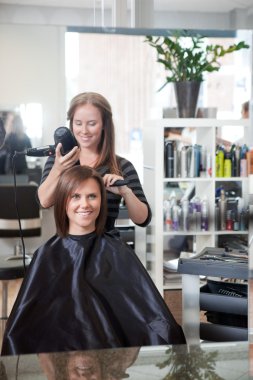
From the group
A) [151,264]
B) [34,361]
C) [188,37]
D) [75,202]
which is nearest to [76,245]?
[75,202]

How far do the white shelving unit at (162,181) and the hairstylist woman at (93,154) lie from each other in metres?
0.09

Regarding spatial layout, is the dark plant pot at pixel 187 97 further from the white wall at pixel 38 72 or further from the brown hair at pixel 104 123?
the white wall at pixel 38 72

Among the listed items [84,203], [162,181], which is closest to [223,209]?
[162,181]

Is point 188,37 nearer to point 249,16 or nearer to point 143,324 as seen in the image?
point 249,16

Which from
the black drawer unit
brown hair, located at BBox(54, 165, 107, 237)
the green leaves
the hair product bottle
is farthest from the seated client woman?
the green leaves

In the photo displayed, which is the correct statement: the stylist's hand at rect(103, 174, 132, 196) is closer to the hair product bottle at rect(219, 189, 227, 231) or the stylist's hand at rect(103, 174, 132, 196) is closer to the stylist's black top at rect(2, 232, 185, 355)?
the stylist's black top at rect(2, 232, 185, 355)

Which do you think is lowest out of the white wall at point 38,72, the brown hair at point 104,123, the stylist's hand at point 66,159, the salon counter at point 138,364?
the salon counter at point 138,364

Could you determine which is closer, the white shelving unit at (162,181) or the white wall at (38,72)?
the white wall at (38,72)

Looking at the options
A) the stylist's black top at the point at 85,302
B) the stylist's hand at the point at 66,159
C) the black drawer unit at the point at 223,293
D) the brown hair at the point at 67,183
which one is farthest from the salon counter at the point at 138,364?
the stylist's hand at the point at 66,159

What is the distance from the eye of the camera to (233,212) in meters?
1.84

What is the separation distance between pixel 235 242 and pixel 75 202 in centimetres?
52

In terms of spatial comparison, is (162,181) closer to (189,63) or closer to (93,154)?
(93,154)

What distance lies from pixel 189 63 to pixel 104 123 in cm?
33

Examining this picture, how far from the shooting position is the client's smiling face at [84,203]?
1.70 meters
